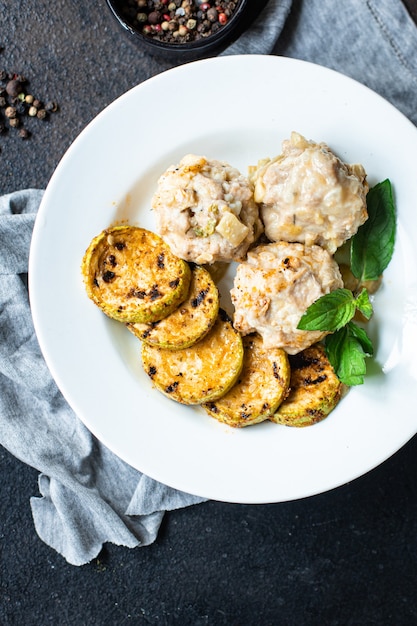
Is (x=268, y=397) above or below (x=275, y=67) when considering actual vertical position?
below

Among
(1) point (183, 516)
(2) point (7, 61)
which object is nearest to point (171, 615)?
(1) point (183, 516)

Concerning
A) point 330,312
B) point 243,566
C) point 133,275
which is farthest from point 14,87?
point 243,566

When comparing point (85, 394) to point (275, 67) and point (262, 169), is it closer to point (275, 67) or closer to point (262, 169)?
point (262, 169)

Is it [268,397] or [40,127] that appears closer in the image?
[268,397]

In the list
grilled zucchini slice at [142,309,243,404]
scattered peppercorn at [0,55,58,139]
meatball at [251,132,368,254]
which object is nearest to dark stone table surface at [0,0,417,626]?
grilled zucchini slice at [142,309,243,404]

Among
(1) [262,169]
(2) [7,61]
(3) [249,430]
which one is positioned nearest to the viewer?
(1) [262,169]

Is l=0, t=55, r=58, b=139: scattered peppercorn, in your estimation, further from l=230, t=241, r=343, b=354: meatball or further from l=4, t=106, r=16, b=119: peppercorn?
l=230, t=241, r=343, b=354: meatball

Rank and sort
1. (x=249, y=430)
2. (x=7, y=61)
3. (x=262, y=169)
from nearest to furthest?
1. (x=262, y=169)
2. (x=249, y=430)
3. (x=7, y=61)
